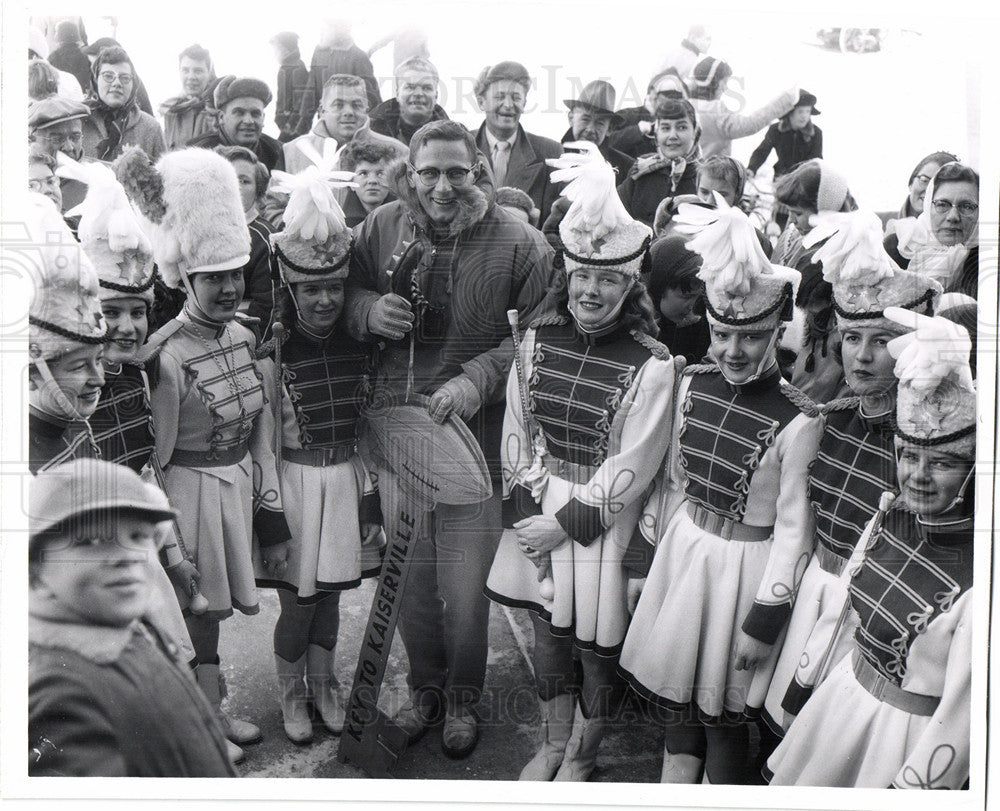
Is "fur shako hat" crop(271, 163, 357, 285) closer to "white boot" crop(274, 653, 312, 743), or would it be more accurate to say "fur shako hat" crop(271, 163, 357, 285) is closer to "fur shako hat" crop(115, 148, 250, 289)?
"fur shako hat" crop(115, 148, 250, 289)

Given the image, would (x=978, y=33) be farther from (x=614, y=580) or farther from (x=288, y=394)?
(x=288, y=394)

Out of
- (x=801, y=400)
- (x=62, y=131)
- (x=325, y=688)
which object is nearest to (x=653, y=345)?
(x=801, y=400)

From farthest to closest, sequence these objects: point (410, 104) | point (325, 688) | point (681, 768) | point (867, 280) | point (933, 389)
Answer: point (325, 688)
point (681, 768)
point (410, 104)
point (867, 280)
point (933, 389)

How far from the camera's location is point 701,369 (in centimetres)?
354

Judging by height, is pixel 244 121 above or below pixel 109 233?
above

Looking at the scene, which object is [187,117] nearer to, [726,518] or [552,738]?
[726,518]

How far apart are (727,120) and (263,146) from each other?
4.95 feet

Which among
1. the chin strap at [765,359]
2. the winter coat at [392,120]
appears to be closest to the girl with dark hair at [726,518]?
the chin strap at [765,359]

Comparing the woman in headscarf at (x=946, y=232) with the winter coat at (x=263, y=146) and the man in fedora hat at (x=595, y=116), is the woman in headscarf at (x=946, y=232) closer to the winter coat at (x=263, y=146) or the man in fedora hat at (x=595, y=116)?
the man in fedora hat at (x=595, y=116)

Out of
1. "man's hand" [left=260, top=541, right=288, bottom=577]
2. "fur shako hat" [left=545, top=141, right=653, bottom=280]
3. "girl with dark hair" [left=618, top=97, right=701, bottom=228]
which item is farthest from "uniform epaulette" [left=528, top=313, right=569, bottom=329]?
"man's hand" [left=260, top=541, right=288, bottom=577]

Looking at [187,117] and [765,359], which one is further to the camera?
[187,117]

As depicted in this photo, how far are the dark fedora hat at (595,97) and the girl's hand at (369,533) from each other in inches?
60.3

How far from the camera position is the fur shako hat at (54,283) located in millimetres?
3422

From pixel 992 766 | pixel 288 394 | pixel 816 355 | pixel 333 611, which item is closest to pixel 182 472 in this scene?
pixel 288 394
